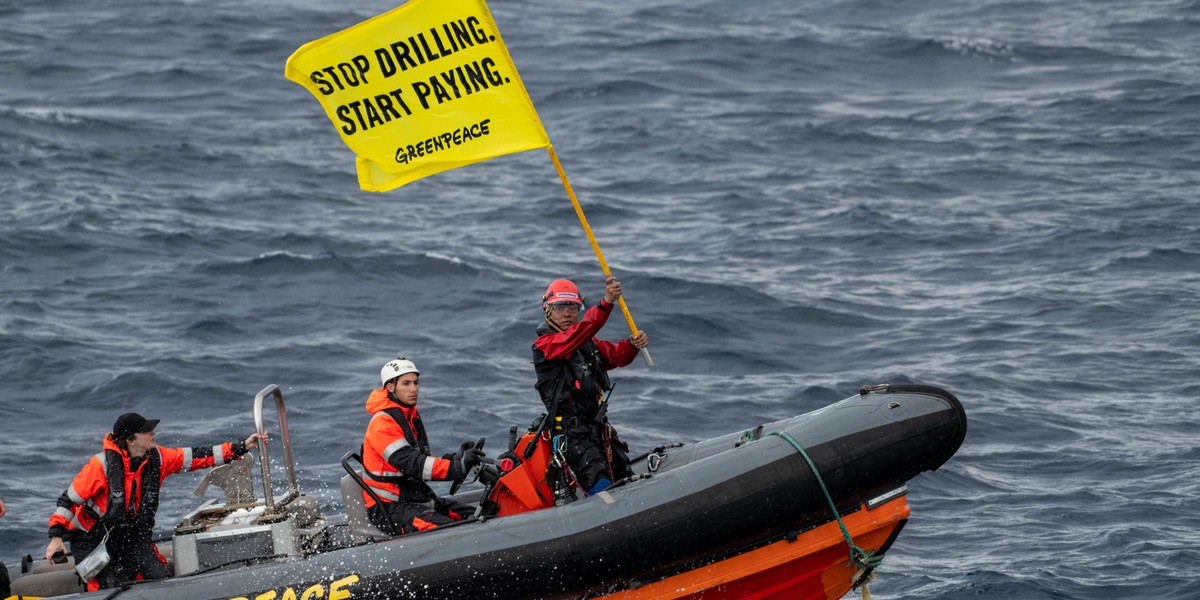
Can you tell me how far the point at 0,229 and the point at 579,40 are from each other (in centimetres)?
1416

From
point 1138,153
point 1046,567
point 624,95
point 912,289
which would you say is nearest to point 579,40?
point 624,95

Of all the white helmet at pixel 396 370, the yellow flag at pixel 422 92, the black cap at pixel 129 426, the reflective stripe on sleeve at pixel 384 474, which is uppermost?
the yellow flag at pixel 422 92

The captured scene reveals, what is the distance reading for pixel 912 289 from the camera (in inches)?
640

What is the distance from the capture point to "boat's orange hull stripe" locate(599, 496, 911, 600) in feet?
26.9

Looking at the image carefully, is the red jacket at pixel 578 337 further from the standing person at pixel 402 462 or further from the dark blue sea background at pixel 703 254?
the dark blue sea background at pixel 703 254

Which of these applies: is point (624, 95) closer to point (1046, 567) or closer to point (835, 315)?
point (835, 315)

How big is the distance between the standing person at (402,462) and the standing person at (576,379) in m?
0.59

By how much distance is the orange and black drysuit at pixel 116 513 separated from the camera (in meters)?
8.52

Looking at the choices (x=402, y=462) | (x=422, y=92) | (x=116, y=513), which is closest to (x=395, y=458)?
(x=402, y=462)

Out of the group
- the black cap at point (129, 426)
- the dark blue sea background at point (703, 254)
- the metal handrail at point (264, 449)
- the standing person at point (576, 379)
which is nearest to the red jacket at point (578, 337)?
the standing person at point (576, 379)

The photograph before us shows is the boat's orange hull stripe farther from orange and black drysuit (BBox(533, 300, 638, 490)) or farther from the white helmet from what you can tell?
the white helmet

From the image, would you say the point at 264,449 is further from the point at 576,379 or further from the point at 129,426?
the point at 576,379

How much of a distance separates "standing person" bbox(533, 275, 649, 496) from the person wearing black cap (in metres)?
1.86

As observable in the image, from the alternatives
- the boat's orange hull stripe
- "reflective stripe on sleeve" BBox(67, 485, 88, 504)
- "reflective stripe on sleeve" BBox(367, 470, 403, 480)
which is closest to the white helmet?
"reflective stripe on sleeve" BBox(367, 470, 403, 480)
